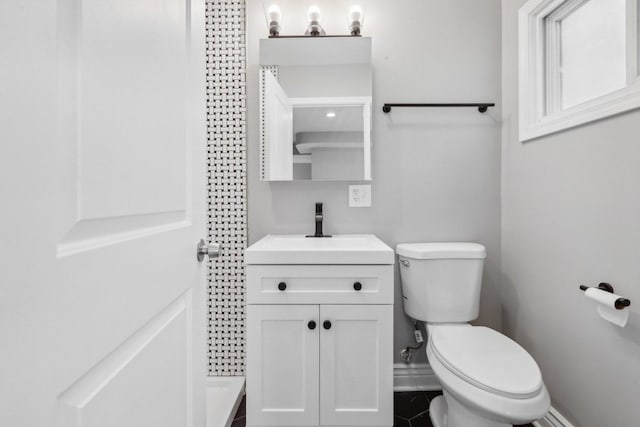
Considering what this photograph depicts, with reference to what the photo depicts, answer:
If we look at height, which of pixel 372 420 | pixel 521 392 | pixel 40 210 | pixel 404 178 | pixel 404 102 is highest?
pixel 404 102

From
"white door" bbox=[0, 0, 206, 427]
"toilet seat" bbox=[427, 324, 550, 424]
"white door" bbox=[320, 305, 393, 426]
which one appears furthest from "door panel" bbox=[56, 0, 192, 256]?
"toilet seat" bbox=[427, 324, 550, 424]

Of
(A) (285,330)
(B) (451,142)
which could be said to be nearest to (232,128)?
(A) (285,330)

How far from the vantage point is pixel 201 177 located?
0.86m

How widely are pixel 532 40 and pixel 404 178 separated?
0.90 m

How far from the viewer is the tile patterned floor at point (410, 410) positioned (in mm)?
1544

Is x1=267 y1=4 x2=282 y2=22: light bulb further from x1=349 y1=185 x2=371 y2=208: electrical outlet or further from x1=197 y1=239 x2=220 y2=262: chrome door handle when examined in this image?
x1=197 y1=239 x2=220 y2=262: chrome door handle

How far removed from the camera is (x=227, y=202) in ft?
5.99

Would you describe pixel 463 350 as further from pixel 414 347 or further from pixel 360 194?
pixel 360 194

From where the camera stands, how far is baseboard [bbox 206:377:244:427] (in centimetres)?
153

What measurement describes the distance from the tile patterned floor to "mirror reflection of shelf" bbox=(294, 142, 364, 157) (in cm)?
136

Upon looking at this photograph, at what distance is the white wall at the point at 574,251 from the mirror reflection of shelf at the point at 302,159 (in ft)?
3.59

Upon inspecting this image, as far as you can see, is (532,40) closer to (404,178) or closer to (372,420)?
(404,178)

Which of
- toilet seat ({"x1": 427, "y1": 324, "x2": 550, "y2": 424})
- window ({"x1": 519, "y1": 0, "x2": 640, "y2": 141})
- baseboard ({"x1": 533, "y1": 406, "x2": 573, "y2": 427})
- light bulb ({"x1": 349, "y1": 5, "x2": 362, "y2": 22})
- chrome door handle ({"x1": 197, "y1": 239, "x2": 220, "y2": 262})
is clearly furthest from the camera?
light bulb ({"x1": 349, "y1": 5, "x2": 362, "y2": 22})

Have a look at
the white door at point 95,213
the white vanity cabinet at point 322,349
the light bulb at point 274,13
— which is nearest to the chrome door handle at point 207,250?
the white door at point 95,213
